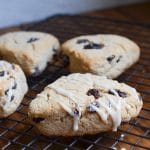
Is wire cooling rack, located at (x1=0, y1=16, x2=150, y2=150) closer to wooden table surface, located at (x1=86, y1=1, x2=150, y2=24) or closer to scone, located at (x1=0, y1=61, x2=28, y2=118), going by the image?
scone, located at (x1=0, y1=61, x2=28, y2=118)

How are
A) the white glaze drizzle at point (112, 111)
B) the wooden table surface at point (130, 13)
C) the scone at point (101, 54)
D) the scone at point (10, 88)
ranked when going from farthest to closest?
the wooden table surface at point (130, 13) < the scone at point (101, 54) < the scone at point (10, 88) < the white glaze drizzle at point (112, 111)

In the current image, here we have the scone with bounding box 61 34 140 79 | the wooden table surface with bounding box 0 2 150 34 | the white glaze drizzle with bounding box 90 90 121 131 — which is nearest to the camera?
the white glaze drizzle with bounding box 90 90 121 131

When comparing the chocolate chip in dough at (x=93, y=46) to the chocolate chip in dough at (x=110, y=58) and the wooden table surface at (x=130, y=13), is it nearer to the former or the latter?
the chocolate chip in dough at (x=110, y=58)

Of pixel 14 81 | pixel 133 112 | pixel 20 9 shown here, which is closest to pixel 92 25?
pixel 20 9

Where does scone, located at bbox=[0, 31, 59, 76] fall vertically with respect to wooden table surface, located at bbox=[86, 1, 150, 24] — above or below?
above

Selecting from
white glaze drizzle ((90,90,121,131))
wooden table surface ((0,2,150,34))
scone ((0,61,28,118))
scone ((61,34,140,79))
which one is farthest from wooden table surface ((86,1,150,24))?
white glaze drizzle ((90,90,121,131))

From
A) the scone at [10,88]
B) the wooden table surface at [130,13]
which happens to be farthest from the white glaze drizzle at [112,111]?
the wooden table surface at [130,13]

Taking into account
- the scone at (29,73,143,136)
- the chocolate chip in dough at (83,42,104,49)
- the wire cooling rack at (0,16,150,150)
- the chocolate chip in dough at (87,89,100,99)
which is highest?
the chocolate chip in dough at (83,42,104,49)
